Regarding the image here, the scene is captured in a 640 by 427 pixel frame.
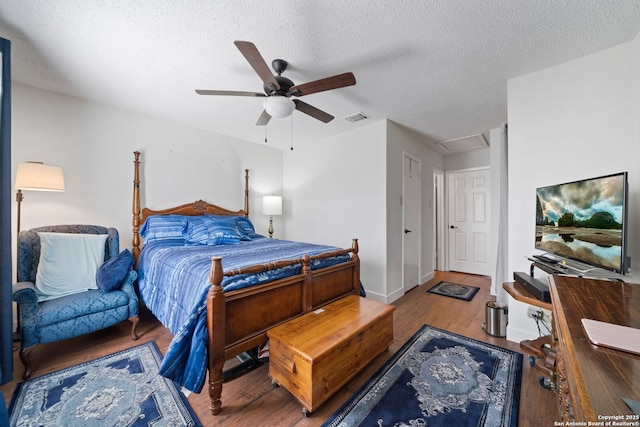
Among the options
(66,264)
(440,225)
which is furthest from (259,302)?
(440,225)

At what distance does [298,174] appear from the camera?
4.67m

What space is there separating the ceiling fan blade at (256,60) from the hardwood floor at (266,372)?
88.3 inches

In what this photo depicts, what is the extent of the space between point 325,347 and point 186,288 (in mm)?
1112

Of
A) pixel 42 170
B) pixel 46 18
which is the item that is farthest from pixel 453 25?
pixel 42 170

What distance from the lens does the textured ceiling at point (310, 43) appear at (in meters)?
1.58

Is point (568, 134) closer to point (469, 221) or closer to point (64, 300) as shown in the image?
point (469, 221)

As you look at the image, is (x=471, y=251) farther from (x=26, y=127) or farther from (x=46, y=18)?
(x=26, y=127)

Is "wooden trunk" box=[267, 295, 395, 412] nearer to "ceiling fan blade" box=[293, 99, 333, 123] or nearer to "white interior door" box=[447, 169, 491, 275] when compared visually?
"ceiling fan blade" box=[293, 99, 333, 123]

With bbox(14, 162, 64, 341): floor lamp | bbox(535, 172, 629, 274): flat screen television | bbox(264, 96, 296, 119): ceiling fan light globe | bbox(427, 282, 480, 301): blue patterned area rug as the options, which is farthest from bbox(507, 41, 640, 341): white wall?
bbox(14, 162, 64, 341): floor lamp

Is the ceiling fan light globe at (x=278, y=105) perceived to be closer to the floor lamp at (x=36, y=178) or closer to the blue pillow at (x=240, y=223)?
the blue pillow at (x=240, y=223)

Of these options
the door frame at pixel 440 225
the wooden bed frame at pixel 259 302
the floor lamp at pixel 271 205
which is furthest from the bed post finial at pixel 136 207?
the door frame at pixel 440 225

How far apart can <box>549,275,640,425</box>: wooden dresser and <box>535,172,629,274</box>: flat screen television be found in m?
0.51

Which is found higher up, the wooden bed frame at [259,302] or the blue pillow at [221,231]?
the blue pillow at [221,231]

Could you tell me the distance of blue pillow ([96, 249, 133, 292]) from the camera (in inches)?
93.0
